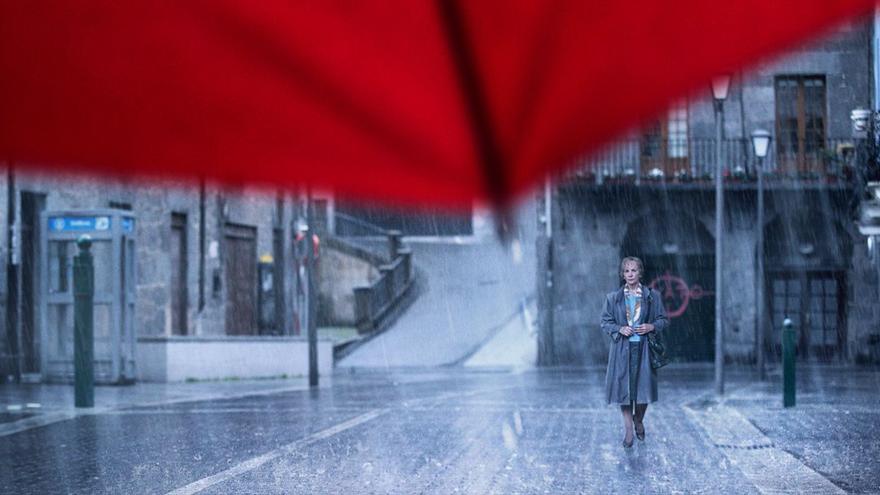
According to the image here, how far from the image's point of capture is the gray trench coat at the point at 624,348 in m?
11.6

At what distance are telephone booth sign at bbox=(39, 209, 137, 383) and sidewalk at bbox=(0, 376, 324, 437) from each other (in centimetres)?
35

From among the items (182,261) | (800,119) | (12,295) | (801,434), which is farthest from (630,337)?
(12,295)

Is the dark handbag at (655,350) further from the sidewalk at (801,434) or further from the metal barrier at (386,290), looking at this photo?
the metal barrier at (386,290)

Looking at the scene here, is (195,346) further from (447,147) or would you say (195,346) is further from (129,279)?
(447,147)

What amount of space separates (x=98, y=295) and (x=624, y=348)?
463 inches

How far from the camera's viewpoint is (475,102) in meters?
1.89

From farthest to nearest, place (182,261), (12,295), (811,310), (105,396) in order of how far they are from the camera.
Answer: (811,310), (12,295), (105,396), (182,261)

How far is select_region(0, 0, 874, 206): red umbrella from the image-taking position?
160 centimetres

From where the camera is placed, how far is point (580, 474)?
9602 mm

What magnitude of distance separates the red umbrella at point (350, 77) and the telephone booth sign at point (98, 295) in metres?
18.8

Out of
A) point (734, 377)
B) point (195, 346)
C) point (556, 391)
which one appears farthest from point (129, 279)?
point (734, 377)

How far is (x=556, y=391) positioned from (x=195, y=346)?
6.49 meters

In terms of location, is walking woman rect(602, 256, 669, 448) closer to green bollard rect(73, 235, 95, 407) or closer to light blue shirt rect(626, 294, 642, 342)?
light blue shirt rect(626, 294, 642, 342)

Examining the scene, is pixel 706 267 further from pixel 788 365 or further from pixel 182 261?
pixel 182 261
